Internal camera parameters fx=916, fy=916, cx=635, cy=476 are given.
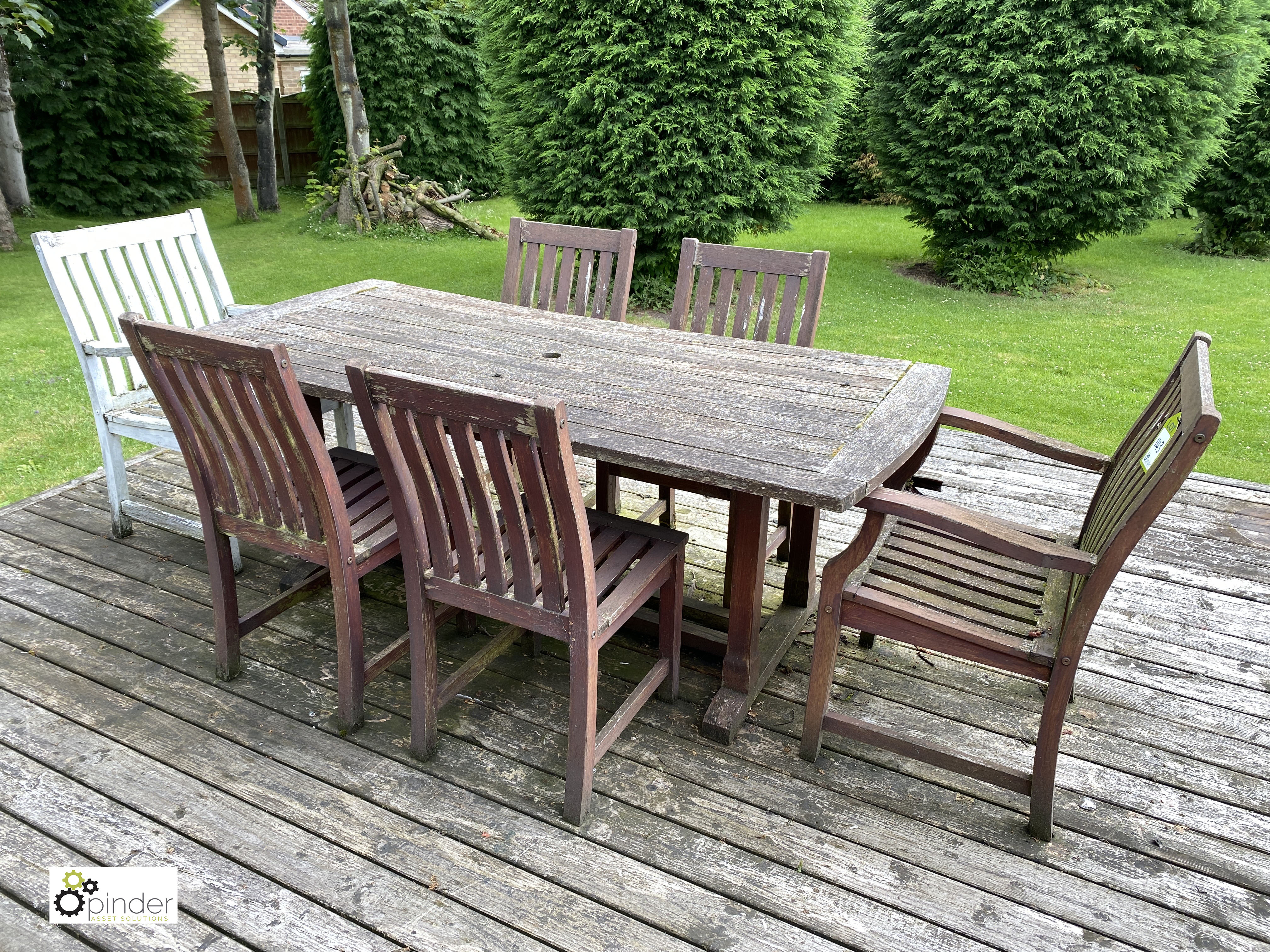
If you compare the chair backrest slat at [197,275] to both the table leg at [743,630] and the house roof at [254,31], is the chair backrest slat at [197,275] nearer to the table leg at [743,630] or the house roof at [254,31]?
the table leg at [743,630]

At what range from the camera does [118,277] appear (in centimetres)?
319

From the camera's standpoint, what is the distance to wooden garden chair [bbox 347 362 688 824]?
1.79m

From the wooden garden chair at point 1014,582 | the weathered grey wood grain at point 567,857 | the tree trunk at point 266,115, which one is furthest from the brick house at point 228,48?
the wooden garden chair at point 1014,582

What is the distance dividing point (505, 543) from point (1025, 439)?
140cm

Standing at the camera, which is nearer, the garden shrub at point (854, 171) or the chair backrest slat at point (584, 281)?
the chair backrest slat at point (584, 281)

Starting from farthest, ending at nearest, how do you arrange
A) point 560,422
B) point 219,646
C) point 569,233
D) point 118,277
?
point 569,233
point 118,277
point 219,646
point 560,422

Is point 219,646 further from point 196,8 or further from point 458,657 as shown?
point 196,8

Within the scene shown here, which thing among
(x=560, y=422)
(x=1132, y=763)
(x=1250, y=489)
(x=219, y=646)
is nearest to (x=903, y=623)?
(x=1132, y=763)

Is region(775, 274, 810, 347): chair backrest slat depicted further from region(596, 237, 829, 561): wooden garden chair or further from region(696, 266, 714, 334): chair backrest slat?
region(696, 266, 714, 334): chair backrest slat

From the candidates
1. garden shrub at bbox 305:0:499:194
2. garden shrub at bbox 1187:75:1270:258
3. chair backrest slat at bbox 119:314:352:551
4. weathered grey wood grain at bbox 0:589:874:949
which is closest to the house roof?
garden shrub at bbox 305:0:499:194

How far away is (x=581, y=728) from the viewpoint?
202 centimetres

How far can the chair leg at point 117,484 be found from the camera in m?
3.21

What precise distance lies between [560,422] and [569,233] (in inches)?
75.0

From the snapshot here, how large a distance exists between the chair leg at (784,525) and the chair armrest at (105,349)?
219 cm
